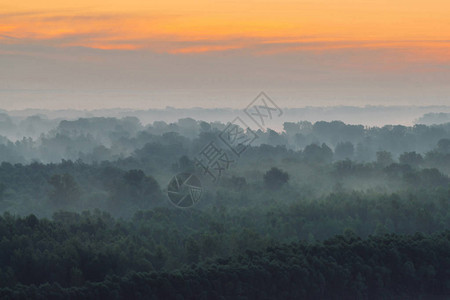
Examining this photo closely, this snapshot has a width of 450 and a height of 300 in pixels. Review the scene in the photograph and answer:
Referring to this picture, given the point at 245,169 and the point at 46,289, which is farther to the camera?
the point at 245,169

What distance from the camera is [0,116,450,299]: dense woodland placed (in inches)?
1276

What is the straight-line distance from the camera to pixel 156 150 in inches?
4104

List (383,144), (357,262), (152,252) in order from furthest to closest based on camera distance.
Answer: (383,144), (152,252), (357,262)

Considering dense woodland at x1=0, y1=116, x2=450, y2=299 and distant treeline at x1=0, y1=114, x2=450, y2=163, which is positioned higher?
distant treeline at x1=0, y1=114, x2=450, y2=163

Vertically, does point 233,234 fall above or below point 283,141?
below

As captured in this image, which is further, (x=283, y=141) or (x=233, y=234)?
(x=283, y=141)

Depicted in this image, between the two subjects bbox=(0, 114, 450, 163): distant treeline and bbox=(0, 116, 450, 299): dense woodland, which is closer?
bbox=(0, 116, 450, 299): dense woodland

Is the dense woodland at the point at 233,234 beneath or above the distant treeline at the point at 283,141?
beneath

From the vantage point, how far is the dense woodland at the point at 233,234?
3241 cm

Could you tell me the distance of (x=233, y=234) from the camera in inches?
1703

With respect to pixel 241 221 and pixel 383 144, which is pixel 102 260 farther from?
pixel 383 144

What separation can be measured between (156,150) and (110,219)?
175ft

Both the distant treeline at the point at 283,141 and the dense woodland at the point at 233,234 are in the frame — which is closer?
the dense woodland at the point at 233,234

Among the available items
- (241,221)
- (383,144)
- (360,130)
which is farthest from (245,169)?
(360,130)
